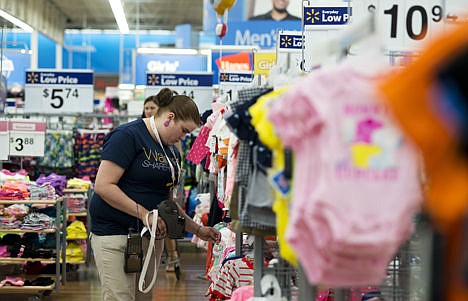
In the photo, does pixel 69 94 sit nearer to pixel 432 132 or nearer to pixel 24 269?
pixel 24 269

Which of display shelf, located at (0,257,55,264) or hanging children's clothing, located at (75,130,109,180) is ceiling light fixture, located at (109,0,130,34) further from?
display shelf, located at (0,257,55,264)

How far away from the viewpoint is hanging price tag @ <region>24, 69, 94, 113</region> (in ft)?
37.6

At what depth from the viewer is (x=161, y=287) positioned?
9.05 m

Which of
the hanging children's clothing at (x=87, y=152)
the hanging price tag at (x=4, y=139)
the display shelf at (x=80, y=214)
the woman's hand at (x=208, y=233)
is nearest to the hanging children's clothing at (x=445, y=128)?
the woman's hand at (x=208, y=233)

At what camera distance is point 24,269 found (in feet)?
30.1

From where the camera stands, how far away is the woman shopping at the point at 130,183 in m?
4.32

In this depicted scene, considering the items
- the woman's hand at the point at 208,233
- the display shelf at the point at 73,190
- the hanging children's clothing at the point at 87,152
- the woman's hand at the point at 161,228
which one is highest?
the hanging children's clothing at the point at 87,152

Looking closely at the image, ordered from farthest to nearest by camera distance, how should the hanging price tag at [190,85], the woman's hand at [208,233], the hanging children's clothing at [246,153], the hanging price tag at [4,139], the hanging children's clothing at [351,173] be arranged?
the hanging price tag at [190,85] < the hanging price tag at [4,139] < the woman's hand at [208,233] < the hanging children's clothing at [246,153] < the hanging children's clothing at [351,173]

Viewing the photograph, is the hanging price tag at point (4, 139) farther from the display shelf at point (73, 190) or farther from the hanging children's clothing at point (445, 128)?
the hanging children's clothing at point (445, 128)

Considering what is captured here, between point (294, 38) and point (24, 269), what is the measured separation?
4297mm

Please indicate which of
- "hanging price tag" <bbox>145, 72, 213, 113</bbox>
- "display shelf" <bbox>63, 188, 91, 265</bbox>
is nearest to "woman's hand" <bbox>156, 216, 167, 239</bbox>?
"display shelf" <bbox>63, 188, 91, 265</bbox>

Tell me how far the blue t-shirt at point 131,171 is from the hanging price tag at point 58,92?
23.5 ft

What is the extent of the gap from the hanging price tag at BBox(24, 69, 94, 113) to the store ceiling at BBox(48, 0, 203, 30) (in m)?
10.1

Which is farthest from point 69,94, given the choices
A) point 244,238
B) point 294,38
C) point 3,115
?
point 244,238
